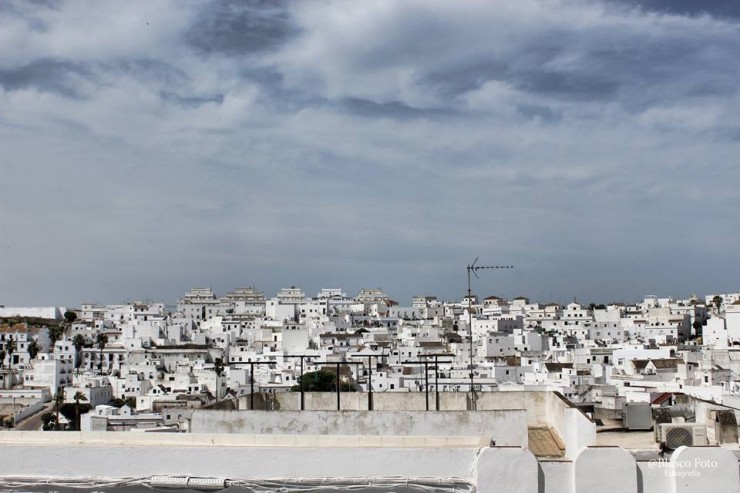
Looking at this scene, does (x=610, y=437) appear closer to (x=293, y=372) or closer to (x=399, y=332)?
(x=293, y=372)

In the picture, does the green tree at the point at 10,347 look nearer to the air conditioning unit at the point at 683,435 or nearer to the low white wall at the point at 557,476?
the air conditioning unit at the point at 683,435

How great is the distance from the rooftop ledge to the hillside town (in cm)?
1492

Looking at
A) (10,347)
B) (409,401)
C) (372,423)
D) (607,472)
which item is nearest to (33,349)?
(10,347)

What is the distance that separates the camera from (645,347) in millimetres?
52250

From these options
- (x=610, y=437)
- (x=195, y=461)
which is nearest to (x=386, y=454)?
(x=195, y=461)

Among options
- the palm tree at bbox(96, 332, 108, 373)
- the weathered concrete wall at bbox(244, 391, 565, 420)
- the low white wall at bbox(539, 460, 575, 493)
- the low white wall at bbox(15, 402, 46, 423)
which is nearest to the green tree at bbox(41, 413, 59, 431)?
the low white wall at bbox(15, 402, 46, 423)

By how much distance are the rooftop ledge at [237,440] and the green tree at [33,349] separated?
59.8 meters

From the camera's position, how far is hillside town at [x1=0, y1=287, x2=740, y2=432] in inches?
1518

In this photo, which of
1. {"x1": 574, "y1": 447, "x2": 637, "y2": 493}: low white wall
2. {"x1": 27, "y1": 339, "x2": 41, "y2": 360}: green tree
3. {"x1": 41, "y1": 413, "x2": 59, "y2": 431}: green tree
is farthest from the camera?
{"x1": 27, "y1": 339, "x2": 41, "y2": 360}: green tree

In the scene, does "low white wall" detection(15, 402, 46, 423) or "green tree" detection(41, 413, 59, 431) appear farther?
"low white wall" detection(15, 402, 46, 423)

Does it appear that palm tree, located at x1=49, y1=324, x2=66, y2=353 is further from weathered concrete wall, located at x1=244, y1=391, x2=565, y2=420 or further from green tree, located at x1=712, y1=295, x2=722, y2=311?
green tree, located at x1=712, y1=295, x2=722, y2=311

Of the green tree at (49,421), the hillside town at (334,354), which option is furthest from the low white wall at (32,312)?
the green tree at (49,421)

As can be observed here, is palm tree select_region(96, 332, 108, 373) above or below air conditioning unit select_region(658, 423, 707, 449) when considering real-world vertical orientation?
above

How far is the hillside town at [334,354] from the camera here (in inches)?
1518
